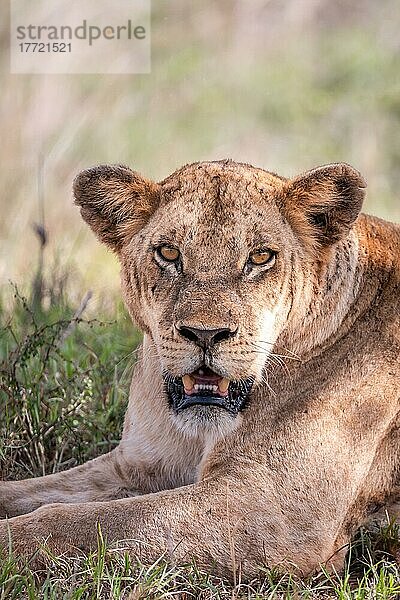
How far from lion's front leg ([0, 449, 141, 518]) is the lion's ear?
127 centimetres

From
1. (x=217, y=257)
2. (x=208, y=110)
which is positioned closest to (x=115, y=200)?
(x=217, y=257)

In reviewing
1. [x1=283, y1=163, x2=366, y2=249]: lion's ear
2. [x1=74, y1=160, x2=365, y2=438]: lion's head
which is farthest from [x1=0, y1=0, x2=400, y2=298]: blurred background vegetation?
[x1=283, y1=163, x2=366, y2=249]: lion's ear

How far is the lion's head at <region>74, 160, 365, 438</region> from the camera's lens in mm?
4484

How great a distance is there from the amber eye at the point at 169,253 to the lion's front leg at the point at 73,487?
1.07m

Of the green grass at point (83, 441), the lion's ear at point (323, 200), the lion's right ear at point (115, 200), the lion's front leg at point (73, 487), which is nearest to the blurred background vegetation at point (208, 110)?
the green grass at point (83, 441)

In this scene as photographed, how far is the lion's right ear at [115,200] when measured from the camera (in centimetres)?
492

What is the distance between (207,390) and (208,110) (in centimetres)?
760

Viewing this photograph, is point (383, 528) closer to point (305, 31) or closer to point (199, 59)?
point (199, 59)

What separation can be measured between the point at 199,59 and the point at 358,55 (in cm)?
167

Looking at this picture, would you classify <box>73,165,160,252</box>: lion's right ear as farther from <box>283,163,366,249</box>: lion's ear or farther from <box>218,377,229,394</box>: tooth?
<box>218,377,229,394</box>: tooth

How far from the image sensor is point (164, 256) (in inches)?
185

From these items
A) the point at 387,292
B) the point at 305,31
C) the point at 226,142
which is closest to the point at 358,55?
the point at 305,31

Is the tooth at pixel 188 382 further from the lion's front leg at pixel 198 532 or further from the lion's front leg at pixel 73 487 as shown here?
the lion's front leg at pixel 73 487

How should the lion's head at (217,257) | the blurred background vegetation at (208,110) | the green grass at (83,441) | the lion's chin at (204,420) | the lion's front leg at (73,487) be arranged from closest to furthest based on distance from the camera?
1. the green grass at (83,441)
2. the lion's head at (217,257)
3. the lion's chin at (204,420)
4. the lion's front leg at (73,487)
5. the blurred background vegetation at (208,110)
